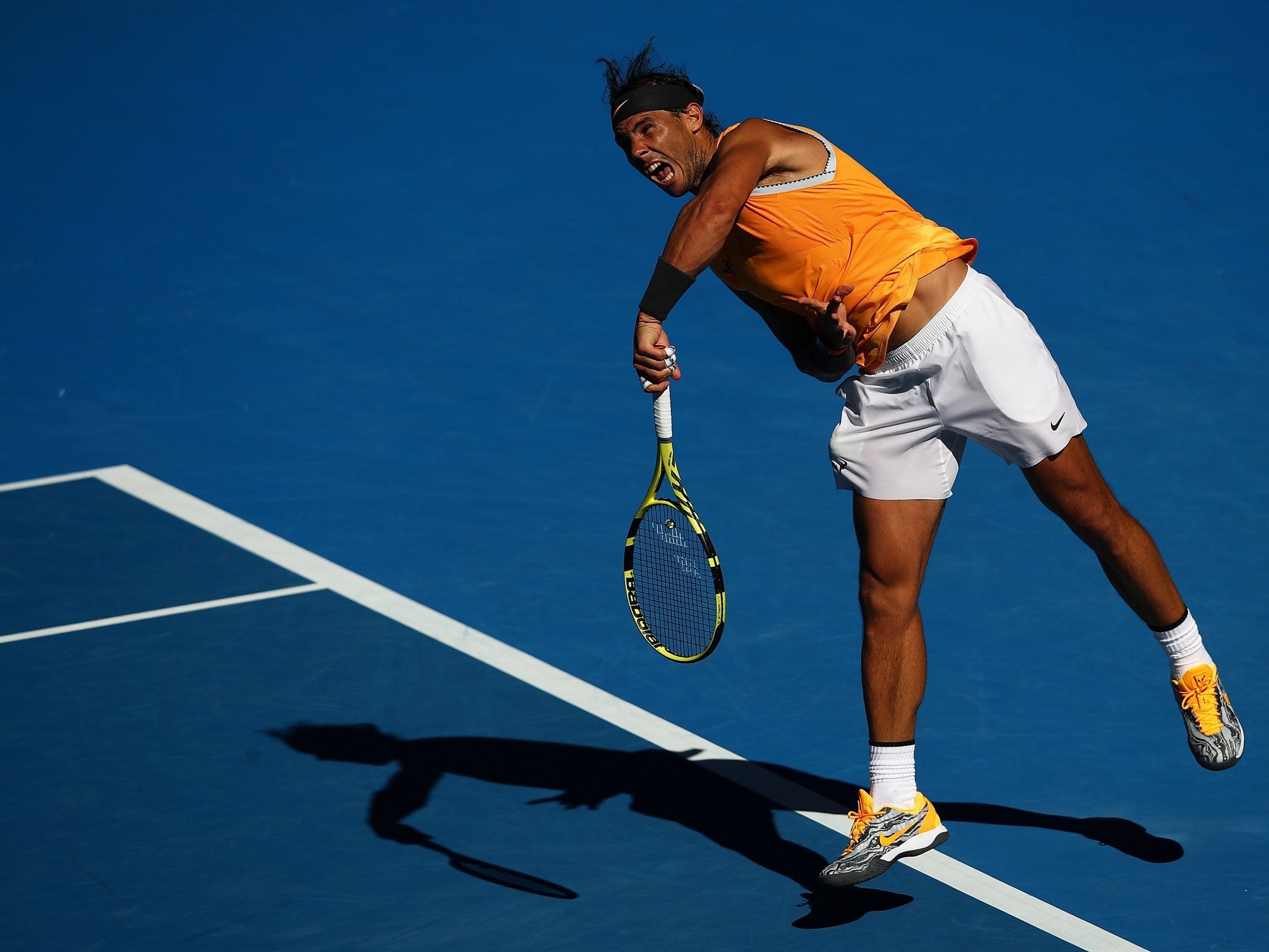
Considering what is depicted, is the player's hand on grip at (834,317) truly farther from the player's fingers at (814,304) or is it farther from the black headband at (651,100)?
the black headband at (651,100)

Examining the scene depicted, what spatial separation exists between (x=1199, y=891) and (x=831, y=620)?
2.03m

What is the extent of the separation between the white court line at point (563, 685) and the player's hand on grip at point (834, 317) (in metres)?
1.46

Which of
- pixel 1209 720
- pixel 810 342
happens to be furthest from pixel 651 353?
pixel 1209 720

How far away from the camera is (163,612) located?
6.80 m

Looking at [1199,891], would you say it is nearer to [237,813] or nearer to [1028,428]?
[1028,428]

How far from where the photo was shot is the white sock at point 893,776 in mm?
4570

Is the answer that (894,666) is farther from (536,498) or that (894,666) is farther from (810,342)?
(536,498)

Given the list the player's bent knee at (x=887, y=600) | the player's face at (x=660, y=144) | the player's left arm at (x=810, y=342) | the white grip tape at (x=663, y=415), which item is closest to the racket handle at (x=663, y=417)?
the white grip tape at (x=663, y=415)

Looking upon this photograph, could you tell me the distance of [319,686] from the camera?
615 cm

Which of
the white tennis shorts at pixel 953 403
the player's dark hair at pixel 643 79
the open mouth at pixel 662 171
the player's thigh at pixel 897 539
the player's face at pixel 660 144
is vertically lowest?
the player's thigh at pixel 897 539

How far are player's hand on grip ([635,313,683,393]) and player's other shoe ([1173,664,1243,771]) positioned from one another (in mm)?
1704

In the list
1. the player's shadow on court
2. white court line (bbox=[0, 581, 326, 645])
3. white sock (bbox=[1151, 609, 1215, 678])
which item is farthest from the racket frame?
white court line (bbox=[0, 581, 326, 645])

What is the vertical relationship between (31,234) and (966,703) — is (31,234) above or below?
above

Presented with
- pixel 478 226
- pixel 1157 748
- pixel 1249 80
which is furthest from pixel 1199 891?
pixel 1249 80
